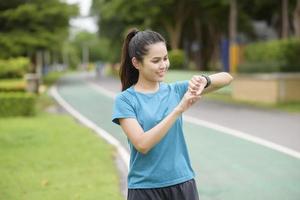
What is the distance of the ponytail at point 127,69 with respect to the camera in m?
3.12

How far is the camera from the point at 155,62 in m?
2.93

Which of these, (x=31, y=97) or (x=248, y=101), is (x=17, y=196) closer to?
(x=31, y=97)

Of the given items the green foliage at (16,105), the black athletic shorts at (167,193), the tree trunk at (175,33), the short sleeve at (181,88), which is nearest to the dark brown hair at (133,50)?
the short sleeve at (181,88)

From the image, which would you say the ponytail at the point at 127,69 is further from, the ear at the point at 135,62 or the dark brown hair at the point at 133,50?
the ear at the point at 135,62

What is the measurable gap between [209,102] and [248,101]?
1.64 m

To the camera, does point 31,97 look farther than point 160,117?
Yes

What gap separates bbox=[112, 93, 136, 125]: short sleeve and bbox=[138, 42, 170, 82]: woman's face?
0.19 meters

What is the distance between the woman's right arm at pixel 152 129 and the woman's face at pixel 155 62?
0.25 meters

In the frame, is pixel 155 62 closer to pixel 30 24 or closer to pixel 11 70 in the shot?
pixel 11 70

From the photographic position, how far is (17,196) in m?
6.41

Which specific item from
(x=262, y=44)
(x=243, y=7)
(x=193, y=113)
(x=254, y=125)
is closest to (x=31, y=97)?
(x=193, y=113)

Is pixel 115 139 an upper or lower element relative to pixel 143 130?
lower

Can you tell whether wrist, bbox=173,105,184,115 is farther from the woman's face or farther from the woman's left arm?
the woman's face

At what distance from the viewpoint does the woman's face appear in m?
2.92
